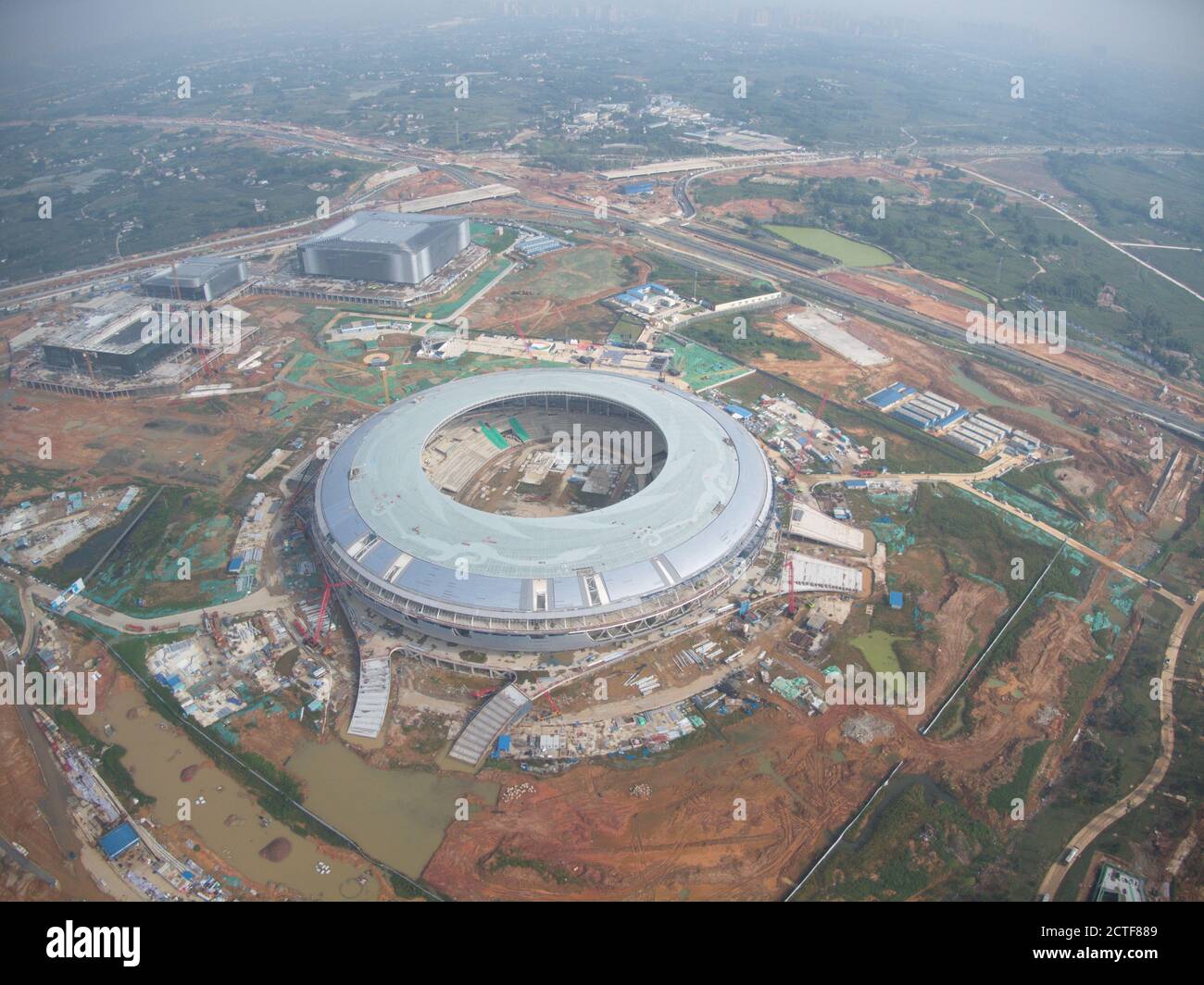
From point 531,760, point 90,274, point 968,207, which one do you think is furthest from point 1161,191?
point 90,274

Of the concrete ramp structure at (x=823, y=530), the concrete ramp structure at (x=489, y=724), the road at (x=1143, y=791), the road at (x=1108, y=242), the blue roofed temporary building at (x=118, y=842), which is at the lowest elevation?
the road at (x=1143, y=791)

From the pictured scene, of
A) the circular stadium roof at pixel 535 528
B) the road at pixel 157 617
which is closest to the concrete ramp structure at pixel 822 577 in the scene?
the circular stadium roof at pixel 535 528

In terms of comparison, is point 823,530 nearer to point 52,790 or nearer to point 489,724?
point 489,724

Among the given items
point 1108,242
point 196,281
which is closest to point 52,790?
point 196,281

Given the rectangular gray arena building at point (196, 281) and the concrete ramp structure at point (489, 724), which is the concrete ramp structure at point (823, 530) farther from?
the rectangular gray arena building at point (196, 281)

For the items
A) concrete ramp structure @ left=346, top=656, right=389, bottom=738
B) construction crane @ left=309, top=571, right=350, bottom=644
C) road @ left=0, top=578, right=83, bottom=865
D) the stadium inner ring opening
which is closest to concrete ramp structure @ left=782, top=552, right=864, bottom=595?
the stadium inner ring opening
